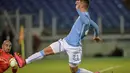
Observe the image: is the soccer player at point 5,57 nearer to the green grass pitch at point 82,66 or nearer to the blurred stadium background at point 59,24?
the green grass pitch at point 82,66

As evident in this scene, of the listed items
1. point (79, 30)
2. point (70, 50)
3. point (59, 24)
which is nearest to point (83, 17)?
point (79, 30)

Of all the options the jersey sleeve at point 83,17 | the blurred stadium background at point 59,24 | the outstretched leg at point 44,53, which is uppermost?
the jersey sleeve at point 83,17

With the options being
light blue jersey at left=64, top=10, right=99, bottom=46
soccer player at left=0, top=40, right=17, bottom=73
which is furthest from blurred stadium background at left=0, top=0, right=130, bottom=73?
light blue jersey at left=64, top=10, right=99, bottom=46

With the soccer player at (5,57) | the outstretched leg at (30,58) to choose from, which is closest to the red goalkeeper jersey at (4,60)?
the soccer player at (5,57)

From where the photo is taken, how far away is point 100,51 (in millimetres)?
24047

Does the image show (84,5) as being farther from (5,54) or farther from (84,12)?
(5,54)

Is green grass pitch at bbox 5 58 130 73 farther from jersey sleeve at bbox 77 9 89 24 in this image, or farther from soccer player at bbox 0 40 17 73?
soccer player at bbox 0 40 17 73

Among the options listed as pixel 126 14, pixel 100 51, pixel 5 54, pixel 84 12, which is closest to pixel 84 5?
pixel 84 12

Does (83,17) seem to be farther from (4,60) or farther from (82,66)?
(82,66)

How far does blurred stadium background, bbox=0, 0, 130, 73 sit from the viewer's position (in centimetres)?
2397

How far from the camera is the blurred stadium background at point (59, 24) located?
24.0 m

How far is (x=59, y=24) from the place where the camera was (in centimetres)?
2647

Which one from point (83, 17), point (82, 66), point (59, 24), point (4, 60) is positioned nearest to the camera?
point (83, 17)

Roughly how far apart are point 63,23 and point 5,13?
13.1 feet
